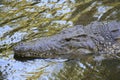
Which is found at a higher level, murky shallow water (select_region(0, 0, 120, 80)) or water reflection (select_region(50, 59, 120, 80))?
murky shallow water (select_region(0, 0, 120, 80))

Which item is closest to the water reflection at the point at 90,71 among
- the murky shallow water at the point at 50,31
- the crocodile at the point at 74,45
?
the murky shallow water at the point at 50,31

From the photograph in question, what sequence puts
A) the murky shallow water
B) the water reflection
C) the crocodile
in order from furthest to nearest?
the crocodile → the murky shallow water → the water reflection

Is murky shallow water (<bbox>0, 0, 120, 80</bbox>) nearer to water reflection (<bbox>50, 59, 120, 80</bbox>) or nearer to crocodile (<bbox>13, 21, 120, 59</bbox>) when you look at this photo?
water reflection (<bbox>50, 59, 120, 80</bbox>)

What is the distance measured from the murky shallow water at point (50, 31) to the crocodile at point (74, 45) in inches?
8.7

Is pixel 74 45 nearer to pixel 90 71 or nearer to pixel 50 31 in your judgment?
pixel 90 71

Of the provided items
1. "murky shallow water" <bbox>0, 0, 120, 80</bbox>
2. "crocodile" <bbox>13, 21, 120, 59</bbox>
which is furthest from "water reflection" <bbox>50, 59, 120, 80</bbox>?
"crocodile" <bbox>13, 21, 120, 59</bbox>

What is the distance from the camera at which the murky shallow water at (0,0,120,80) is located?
22.1ft

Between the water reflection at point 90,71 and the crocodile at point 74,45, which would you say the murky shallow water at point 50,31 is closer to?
the water reflection at point 90,71

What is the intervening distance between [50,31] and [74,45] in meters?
1.50

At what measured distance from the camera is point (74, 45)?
7.68m

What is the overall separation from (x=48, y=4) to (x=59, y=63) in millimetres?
4281

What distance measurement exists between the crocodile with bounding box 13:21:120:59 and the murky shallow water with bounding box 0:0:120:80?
22 centimetres

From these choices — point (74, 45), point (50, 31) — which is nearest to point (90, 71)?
point (74, 45)

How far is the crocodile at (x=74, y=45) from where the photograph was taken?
24.8ft
